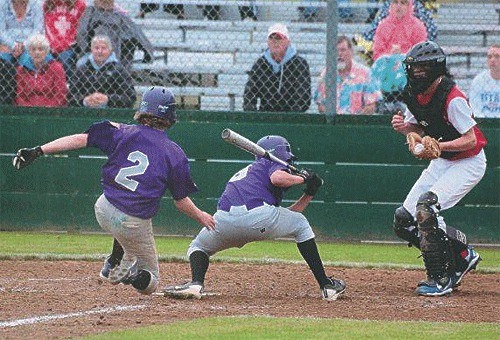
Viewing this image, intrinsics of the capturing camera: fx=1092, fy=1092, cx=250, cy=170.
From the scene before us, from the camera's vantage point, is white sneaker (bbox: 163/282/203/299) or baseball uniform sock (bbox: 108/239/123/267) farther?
baseball uniform sock (bbox: 108/239/123/267)

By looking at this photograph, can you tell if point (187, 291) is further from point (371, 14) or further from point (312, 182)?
point (371, 14)

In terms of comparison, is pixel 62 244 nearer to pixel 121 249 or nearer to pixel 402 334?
pixel 121 249

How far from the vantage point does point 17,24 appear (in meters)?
12.2

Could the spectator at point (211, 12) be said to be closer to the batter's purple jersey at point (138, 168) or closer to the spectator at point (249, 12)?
the spectator at point (249, 12)

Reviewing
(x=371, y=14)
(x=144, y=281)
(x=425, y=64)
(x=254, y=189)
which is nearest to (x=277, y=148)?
(x=254, y=189)

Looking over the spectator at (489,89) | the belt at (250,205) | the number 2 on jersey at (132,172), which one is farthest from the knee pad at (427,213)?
the spectator at (489,89)

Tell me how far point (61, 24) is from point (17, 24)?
53 centimetres

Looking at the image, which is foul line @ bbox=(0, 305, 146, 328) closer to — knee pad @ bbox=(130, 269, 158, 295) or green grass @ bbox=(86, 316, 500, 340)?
knee pad @ bbox=(130, 269, 158, 295)

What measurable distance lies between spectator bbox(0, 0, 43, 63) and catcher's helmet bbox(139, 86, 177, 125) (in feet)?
16.8

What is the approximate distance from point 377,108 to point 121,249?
4.70 metres

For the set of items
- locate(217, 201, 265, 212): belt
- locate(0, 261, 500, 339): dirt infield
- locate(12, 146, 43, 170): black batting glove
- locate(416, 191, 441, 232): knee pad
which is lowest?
locate(0, 261, 500, 339): dirt infield

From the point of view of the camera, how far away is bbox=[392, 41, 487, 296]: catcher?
26.7ft

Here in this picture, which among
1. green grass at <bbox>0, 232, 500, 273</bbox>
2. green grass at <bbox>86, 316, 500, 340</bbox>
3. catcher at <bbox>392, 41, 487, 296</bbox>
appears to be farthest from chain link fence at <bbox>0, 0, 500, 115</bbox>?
green grass at <bbox>86, 316, 500, 340</bbox>

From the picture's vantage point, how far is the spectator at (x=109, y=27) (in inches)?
475
